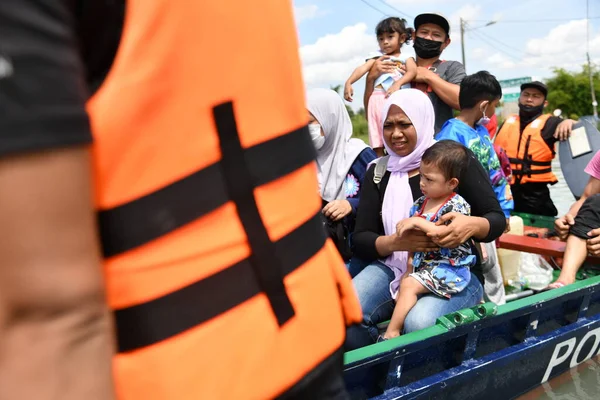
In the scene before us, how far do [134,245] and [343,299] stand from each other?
0.45 m

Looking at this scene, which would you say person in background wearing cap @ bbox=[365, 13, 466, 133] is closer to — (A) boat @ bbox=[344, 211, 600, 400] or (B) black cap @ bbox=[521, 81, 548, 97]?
(A) boat @ bbox=[344, 211, 600, 400]

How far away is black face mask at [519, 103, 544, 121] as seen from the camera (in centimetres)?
629

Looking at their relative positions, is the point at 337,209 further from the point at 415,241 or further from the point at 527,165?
the point at 527,165

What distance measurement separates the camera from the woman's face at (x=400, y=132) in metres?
2.95

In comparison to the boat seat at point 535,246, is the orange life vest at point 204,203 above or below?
above

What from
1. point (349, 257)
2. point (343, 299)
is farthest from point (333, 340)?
point (349, 257)

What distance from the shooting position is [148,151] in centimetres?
69

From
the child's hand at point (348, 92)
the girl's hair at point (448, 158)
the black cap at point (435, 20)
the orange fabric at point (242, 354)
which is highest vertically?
the black cap at point (435, 20)

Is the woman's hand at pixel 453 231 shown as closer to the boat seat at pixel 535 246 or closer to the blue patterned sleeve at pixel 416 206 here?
the blue patterned sleeve at pixel 416 206

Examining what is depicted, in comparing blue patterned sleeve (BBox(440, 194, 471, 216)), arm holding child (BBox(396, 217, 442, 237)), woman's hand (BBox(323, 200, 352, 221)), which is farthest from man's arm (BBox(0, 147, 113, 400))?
woman's hand (BBox(323, 200, 352, 221))

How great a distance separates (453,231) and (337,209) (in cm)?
75

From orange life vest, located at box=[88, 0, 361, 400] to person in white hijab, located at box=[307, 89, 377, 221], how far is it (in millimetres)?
2420

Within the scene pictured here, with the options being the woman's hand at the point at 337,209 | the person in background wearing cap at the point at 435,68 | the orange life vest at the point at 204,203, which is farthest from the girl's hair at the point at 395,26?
the orange life vest at the point at 204,203

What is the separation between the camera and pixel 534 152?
6188 mm
